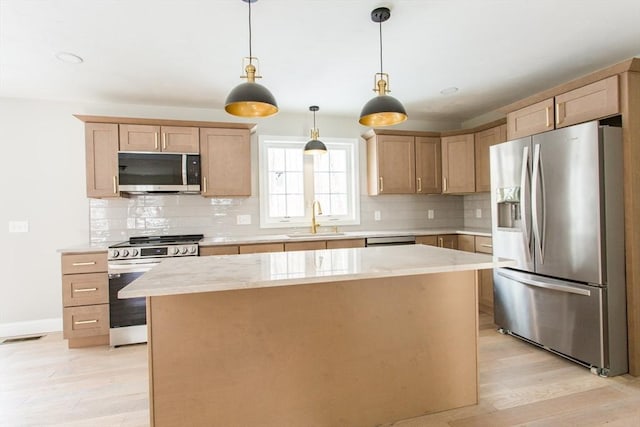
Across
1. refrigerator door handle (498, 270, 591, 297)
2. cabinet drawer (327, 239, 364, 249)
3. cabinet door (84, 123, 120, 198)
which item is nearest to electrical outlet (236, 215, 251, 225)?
cabinet drawer (327, 239, 364, 249)

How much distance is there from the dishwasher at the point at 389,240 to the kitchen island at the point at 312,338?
1.66m

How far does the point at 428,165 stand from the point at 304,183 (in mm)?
1658

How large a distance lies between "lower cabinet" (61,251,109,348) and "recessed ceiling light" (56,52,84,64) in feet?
5.50

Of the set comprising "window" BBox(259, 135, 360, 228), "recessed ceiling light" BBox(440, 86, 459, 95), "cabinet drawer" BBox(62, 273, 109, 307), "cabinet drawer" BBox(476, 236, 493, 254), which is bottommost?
"cabinet drawer" BBox(62, 273, 109, 307)

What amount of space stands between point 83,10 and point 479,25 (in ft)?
8.44

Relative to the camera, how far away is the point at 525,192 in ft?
9.07

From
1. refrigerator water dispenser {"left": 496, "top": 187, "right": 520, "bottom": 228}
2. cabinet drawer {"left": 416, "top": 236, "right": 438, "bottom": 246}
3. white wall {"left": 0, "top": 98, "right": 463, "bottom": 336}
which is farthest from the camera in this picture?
cabinet drawer {"left": 416, "top": 236, "right": 438, "bottom": 246}

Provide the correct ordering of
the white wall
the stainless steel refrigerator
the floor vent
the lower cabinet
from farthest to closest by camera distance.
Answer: the white wall
the floor vent
the lower cabinet
the stainless steel refrigerator

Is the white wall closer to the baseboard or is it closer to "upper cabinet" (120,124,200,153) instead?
the baseboard

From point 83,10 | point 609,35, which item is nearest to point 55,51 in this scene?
point 83,10

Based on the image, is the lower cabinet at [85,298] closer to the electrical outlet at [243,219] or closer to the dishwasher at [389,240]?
the electrical outlet at [243,219]

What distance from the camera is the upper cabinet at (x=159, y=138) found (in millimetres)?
3369

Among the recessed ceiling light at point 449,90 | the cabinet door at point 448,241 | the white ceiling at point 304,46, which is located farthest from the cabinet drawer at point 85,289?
the recessed ceiling light at point 449,90

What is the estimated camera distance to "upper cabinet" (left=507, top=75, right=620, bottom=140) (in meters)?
2.34
